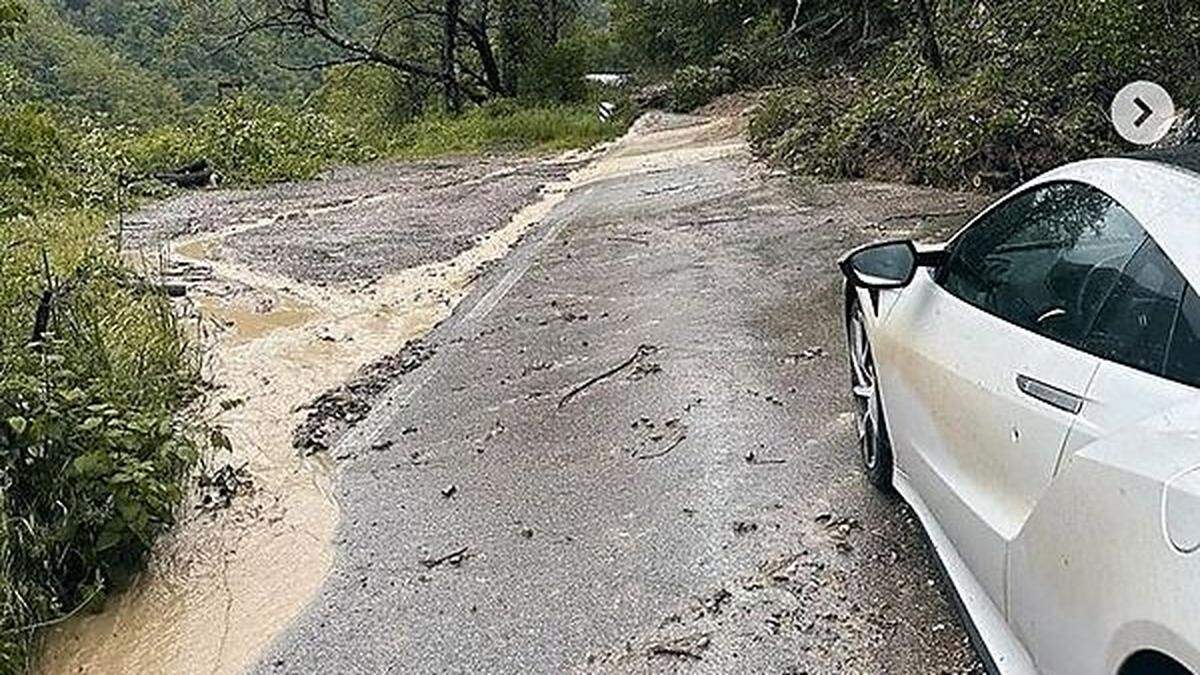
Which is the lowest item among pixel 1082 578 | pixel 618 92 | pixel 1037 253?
pixel 618 92

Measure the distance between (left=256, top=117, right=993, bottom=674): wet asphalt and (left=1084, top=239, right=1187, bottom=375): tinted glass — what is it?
1341 millimetres

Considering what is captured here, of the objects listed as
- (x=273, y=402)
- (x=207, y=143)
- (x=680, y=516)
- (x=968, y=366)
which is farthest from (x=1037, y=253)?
(x=207, y=143)

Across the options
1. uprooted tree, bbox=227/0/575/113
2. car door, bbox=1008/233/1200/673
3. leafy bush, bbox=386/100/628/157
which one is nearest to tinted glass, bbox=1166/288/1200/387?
car door, bbox=1008/233/1200/673

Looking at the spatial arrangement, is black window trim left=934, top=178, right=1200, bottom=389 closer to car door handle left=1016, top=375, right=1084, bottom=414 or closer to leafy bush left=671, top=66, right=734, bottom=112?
car door handle left=1016, top=375, right=1084, bottom=414

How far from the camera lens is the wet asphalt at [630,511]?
158 inches

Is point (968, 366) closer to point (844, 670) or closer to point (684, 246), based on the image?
point (844, 670)

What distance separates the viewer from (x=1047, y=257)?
3.36m

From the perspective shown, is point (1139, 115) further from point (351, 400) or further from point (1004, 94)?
point (1004, 94)

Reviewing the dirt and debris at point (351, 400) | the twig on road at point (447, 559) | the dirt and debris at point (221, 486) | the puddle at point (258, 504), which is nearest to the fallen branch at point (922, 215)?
the puddle at point (258, 504)

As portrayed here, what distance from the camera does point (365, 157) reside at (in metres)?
28.8

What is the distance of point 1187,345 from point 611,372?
4.99 m

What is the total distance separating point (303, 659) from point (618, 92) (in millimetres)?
32791

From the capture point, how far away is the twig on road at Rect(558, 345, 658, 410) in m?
6.88

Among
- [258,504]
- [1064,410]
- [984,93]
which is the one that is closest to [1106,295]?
[1064,410]
